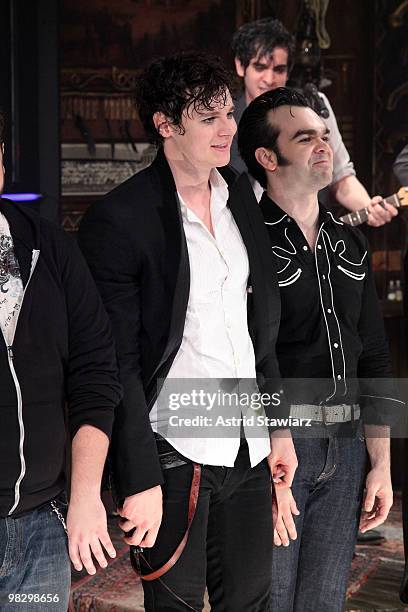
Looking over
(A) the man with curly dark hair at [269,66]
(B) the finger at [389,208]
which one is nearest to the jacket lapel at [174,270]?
(A) the man with curly dark hair at [269,66]

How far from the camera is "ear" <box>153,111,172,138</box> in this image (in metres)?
2.30

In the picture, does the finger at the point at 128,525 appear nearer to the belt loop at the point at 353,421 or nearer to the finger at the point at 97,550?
the finger at the point at 97,550

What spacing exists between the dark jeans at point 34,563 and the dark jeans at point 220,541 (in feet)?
1.06

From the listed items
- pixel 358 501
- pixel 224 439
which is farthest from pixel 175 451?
pixel 358 501

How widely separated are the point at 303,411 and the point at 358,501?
10.9 inches

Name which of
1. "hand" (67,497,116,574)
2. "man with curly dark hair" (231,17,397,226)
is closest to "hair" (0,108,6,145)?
"hand" (67,497,116,574)

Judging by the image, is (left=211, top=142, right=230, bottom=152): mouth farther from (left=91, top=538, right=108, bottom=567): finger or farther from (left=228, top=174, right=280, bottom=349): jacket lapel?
(left=91, top=538, right=108, bottom=567): finger

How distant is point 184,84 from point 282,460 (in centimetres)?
92

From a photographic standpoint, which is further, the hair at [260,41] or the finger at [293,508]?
the hair at [260,41]

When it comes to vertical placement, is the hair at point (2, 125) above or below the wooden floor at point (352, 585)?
above

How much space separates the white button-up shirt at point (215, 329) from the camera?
2191mm

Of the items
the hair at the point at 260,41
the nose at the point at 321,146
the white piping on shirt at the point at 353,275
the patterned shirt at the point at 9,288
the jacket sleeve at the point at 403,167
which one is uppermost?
the hair at the point at 260,41

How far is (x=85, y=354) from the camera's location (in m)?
1.93

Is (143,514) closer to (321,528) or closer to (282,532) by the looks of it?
(282,532)
